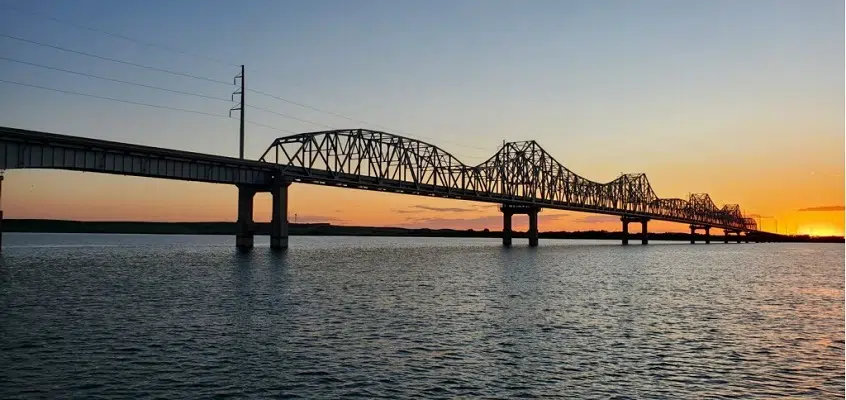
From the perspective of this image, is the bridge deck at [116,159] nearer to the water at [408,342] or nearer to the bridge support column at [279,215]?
the bridge support column at [279,215]

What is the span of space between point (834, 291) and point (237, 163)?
80796 mm

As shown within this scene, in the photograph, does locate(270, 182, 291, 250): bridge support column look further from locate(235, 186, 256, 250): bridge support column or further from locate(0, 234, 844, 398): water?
locate(0, 234, 844, 398): water

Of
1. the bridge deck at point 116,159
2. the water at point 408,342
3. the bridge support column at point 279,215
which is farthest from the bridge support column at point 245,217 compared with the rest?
the water at point 408,342

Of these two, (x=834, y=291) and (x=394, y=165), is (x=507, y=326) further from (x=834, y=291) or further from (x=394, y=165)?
(x=394, y=165)

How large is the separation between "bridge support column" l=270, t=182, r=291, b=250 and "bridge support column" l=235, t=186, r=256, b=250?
140 inches

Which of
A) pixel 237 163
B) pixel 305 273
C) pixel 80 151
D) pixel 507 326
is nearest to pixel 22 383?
pixel 507 326

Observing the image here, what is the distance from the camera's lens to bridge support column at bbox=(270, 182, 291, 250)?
380 ft

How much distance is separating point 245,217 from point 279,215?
5855mm

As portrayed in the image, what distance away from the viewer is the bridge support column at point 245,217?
11594 centimetres

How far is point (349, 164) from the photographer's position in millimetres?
140250

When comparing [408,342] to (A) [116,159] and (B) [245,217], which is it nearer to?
(A) [116,159]

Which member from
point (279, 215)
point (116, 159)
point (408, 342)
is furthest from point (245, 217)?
point (408, 342)

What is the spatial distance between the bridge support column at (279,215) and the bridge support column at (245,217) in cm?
357

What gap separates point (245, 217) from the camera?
11800 cm
